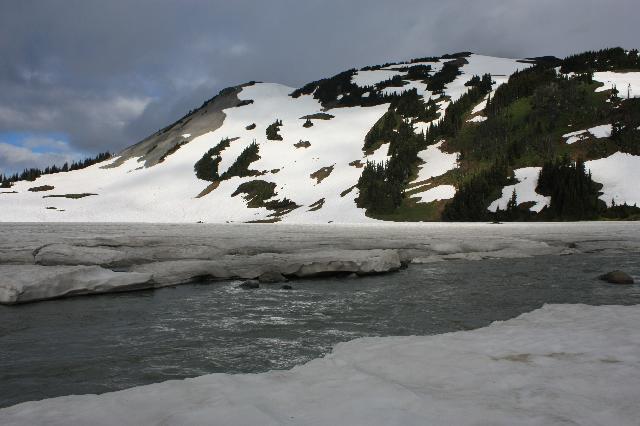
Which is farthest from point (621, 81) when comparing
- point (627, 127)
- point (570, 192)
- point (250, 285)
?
point (250, 285)

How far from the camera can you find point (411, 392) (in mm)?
5695

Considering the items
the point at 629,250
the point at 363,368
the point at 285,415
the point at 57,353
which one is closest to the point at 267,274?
the point at 57,353

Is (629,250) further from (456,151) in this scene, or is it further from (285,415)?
(456,151)

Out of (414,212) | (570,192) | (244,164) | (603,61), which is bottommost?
(414,212)

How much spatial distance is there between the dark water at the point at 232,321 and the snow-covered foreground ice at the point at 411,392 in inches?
82.2

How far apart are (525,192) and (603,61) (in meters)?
74.6

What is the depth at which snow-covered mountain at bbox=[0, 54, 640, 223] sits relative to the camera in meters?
90.2

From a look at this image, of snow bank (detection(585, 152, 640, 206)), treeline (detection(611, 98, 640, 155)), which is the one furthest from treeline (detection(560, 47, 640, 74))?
snow bank (detection(585, 152, 640, 206))

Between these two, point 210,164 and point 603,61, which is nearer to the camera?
point 603,61

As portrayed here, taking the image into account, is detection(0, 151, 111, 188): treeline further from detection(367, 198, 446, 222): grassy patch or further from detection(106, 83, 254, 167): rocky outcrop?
detection(367, 198, 446, 222): grassy patch

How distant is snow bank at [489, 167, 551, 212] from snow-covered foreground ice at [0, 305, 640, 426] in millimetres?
74551

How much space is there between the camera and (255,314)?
13172 millimetres

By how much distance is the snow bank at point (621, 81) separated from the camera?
98.1 metres

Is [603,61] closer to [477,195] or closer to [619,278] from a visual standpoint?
[477,195]
